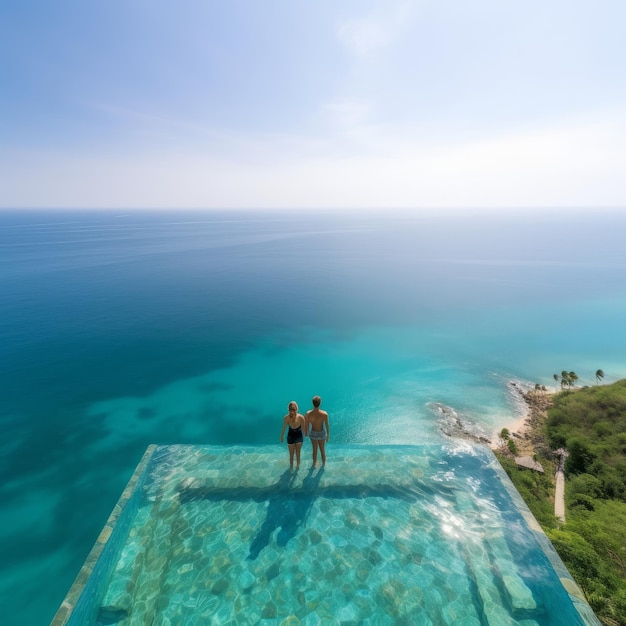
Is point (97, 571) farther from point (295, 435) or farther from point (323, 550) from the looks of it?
point (295, 435)

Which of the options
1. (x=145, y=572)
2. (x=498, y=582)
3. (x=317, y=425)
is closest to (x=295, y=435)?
(x=317, y=425)

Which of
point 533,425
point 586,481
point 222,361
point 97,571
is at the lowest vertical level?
point 533,425

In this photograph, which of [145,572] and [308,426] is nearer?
[145,572]

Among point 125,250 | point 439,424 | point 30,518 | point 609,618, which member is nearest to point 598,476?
point 439,424

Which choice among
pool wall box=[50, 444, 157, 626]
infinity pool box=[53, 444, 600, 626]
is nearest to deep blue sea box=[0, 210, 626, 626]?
infinity pool box=[53, 444, 600, 626]

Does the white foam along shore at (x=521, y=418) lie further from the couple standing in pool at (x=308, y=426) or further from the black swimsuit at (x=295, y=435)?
the black swimsuit at (x=295, y=435)

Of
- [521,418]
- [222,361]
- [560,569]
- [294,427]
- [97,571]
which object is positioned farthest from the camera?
[222,361]

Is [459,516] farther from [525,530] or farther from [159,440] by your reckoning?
[159,440]
